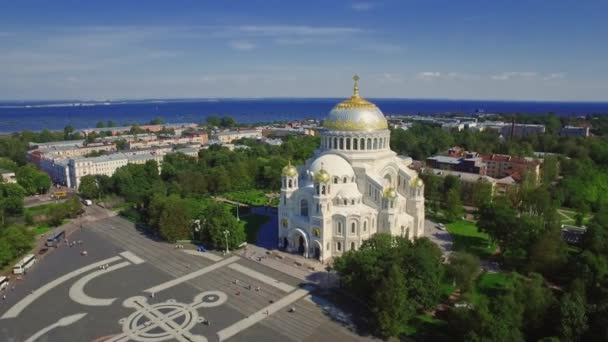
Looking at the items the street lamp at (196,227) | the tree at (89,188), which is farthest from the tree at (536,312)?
the tree at (89,188)

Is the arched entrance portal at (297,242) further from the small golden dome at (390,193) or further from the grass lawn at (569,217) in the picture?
the grass lawn at (569,217)

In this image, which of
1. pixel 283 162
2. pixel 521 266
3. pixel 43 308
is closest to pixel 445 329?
pixel 521 266

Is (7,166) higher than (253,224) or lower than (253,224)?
higher

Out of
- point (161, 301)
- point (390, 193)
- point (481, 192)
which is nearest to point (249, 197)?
point (390, 193)

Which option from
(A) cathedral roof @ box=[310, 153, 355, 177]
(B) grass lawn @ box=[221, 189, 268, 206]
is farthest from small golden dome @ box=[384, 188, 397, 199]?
(B) grass lawn @ box=[221, 189, 268, 206]

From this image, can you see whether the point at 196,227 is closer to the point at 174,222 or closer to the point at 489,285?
the point at 174,222

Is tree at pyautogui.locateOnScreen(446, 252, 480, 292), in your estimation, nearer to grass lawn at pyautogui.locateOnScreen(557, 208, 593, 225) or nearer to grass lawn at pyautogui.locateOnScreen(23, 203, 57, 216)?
grass lawn at pyautogui.locateOnScreen(557, 208, 593, 225)
